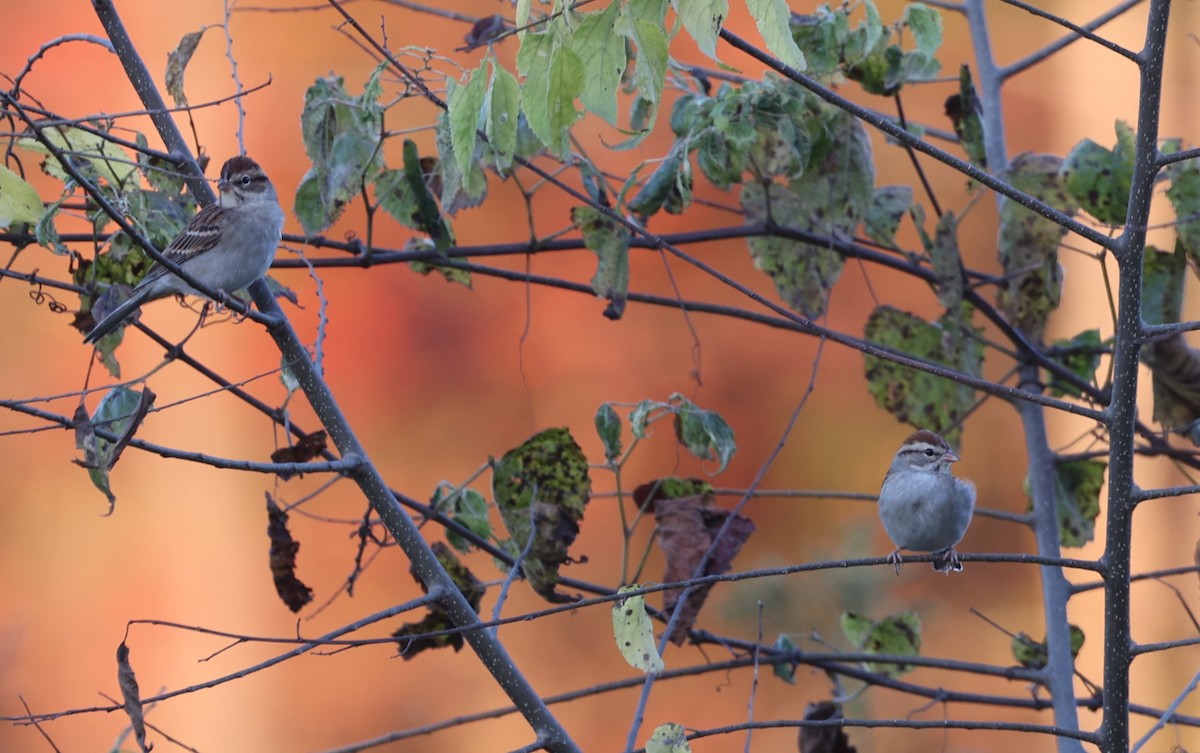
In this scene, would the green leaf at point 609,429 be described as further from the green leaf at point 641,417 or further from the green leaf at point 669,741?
the green leaf at point 669,741

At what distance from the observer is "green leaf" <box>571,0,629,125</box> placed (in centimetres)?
120

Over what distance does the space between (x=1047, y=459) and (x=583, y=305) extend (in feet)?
5.00

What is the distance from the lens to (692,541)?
217 centimetres

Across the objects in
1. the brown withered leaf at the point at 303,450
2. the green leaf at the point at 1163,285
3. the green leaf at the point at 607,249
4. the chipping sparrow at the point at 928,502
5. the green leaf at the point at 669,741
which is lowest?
the green leaf at the point at 669,741

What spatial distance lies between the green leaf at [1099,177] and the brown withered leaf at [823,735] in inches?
43.2

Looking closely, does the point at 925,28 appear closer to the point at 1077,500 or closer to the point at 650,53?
the point at 1077,500

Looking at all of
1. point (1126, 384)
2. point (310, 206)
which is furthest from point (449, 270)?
point (1126, 384)

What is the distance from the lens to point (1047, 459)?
249 cm

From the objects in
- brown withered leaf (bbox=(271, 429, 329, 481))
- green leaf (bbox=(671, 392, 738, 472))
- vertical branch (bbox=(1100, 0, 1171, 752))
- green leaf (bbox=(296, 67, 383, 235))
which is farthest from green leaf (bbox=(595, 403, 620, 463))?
vertical branch (bbox=(1100, 0, 1171, 752))

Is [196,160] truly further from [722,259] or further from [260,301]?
[722,259]

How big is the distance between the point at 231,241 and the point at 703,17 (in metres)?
1.84

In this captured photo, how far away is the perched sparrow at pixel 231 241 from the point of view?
2.60 meters

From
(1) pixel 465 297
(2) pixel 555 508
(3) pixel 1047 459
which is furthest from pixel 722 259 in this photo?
(2) pixel 555 508

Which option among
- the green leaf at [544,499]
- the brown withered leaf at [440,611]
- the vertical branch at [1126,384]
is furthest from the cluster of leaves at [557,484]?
the vertical branch at [1126,384]
